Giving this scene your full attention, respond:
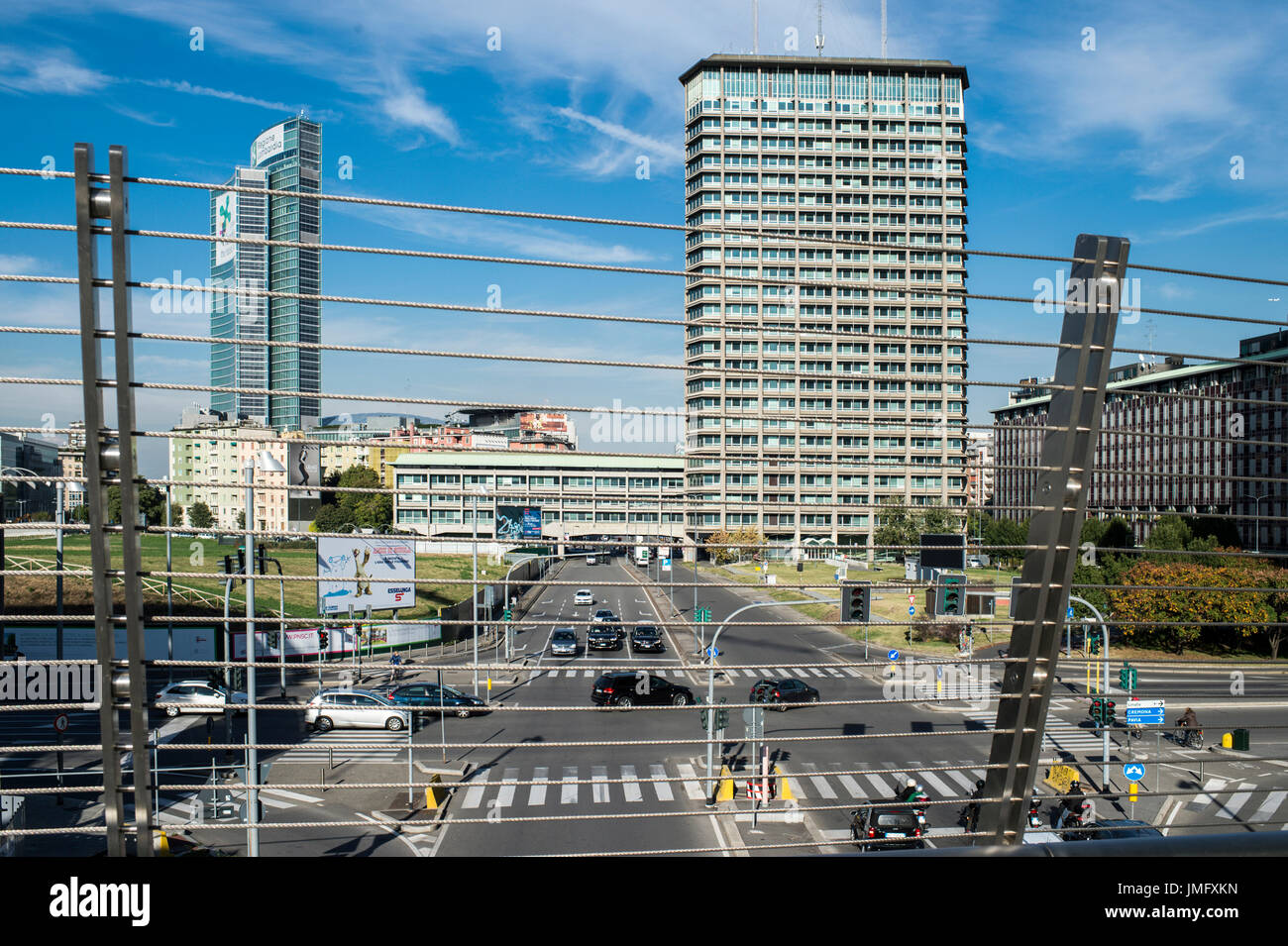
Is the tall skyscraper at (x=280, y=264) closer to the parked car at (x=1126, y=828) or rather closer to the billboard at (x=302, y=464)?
the parked car at (x=1126, y=828)

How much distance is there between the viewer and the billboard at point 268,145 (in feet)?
467

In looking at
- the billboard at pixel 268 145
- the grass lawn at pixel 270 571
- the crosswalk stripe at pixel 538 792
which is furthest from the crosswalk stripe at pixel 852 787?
the billboard at pixel 268 145

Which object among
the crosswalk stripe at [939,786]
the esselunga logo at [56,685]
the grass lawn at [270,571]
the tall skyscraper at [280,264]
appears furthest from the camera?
the tall skyscraper at [280,264]

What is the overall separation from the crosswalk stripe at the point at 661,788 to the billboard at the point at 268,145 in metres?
150

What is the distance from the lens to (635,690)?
68.5 ft

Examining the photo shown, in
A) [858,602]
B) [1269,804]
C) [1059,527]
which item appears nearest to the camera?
[1059,527]

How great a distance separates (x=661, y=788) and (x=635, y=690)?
4.76 m

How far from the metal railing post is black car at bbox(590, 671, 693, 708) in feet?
58.8

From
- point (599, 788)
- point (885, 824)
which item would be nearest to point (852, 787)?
point (885, 824)

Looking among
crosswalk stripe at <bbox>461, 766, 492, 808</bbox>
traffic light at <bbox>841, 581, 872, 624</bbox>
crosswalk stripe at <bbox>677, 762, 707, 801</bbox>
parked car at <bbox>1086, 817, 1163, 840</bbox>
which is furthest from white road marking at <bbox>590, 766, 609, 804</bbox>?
traffic light at <bbox>841, 581, 872, 624</bbox>

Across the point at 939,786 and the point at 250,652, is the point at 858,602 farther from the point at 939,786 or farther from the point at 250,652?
the point at 939,786

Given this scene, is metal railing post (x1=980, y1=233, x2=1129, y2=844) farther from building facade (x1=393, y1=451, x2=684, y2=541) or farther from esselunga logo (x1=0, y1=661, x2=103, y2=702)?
esselunga logo (x1=0, y1=661, x2=103, y2=702)
